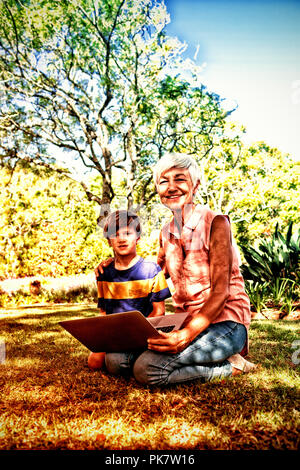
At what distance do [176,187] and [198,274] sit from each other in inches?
24.9

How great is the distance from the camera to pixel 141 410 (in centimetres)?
200

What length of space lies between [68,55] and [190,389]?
39.3ft

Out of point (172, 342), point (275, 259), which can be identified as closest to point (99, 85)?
point (275, 259)

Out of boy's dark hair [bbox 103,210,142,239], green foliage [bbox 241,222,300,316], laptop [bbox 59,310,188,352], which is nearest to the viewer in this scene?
laptop [bbox 59,310,188,352]

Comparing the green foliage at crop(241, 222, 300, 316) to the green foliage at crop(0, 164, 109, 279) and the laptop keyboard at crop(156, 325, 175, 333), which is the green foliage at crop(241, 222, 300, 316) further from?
the green foliage at crop(0, 164, 109, 279)

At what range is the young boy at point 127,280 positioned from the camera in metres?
2.79

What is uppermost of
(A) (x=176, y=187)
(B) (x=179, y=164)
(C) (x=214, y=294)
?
(B) (x=179, y=164)

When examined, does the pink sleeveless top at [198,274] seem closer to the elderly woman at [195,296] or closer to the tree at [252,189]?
the elderly woman at [195,296]

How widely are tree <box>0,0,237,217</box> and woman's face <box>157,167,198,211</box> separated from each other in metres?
9.40

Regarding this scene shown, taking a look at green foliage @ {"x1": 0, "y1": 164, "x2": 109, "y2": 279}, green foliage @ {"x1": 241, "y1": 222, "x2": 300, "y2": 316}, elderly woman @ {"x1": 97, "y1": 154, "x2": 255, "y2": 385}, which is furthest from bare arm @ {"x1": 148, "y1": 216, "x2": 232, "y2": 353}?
green foliage @ {"x1": 0, "y1": 164, "x2": 109, "y2": 279}

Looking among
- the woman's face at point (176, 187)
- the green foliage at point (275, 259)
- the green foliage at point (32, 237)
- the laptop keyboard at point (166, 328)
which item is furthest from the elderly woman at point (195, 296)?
the green foliage at point (32, 237)

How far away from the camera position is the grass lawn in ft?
5.39

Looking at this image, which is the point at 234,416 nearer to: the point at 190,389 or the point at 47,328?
the point at 190,389

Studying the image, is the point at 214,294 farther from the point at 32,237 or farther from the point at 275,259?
the point at 32,237
